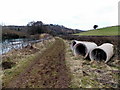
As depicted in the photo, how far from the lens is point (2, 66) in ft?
22.7

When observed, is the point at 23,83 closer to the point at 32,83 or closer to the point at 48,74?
the point at 32,83

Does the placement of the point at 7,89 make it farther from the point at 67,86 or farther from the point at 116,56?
the point at 116,56

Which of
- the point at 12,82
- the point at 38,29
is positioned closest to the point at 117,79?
the point at 12,82

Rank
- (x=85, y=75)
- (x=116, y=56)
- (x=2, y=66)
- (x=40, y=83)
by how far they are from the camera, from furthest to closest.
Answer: (x=116, y=56)
(x=2, y=66)
(x=85, y=75)
(x=40, y=83)

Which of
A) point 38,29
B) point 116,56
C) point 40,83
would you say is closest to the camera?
point 40,83

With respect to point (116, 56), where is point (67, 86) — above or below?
below

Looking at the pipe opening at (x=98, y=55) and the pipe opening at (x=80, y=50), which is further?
the pipe opening at (x=80, y=50)

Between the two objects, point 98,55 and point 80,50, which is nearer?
point 98,55

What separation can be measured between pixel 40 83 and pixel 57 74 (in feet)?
3.70

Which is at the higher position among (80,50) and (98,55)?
(80,50)

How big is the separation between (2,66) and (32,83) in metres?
3.02

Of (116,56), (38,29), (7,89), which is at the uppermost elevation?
(38,29)

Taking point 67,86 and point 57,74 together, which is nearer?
point 67,86

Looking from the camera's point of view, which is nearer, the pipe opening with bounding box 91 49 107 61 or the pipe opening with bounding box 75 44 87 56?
the pipe opening with bounding box 91 49 107 61
